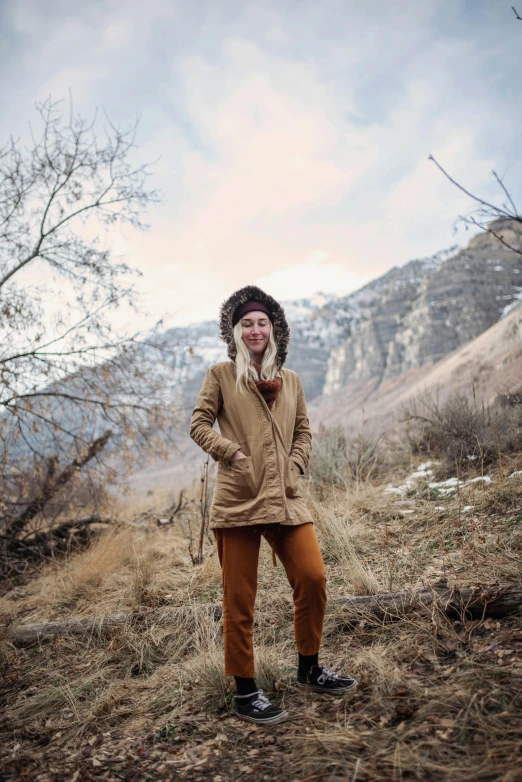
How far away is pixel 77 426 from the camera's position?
7.31 meters

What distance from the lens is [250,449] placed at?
2.63 m

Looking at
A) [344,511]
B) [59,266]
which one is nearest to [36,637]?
[344,511]

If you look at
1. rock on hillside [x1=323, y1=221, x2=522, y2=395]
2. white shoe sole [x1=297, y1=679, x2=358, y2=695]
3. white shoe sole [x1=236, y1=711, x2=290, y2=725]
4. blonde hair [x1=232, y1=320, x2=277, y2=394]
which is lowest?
white shoe sole [x1=236, y1=711, x2=290, y2=725]

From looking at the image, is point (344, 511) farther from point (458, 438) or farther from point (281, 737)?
point (281, 737)

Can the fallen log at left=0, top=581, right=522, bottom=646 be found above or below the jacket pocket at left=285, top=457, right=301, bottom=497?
below

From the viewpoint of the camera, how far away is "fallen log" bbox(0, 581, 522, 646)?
2961 mm

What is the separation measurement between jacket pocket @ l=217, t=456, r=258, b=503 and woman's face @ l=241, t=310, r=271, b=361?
2.24ft

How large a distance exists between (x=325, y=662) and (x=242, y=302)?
2.24 metres

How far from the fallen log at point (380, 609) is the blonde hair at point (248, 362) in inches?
69.0

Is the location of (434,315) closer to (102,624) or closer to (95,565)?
(95,565)

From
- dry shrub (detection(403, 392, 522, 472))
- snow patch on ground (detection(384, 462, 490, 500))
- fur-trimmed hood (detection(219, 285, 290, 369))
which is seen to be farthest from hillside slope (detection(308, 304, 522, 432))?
fur-trimmed hood (detection(219, 285, 290, 369))

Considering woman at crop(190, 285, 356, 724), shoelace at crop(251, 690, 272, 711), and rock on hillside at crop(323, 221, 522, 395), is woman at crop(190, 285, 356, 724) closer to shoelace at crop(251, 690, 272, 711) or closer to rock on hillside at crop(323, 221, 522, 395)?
shoelace at crop(251, 690, 272, 711)

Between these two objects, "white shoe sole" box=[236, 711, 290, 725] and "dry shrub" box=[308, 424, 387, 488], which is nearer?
"white shoe sole" box=[236, 711, 290, 725]

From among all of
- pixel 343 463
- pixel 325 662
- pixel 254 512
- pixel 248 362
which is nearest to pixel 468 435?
pixel 343 463
